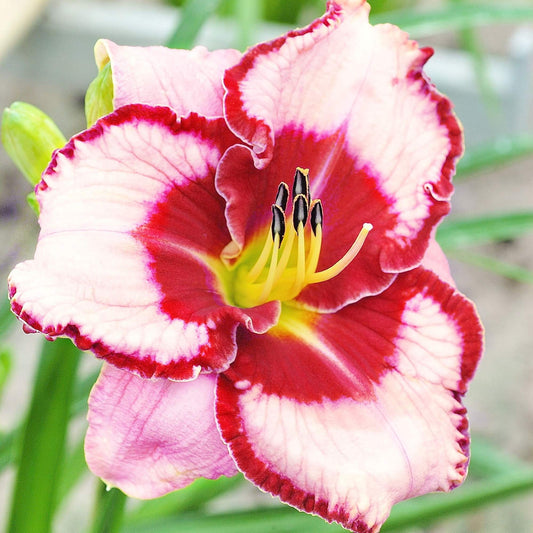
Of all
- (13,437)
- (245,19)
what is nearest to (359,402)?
(13,437)

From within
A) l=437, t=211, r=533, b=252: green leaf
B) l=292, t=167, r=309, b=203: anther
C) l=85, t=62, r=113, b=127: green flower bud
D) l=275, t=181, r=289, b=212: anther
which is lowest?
l=275, t=181, r=289, b=212: anther

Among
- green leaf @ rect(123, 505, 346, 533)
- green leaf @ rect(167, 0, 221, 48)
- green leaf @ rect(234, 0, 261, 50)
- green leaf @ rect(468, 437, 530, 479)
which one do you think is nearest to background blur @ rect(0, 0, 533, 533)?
green leaf @ rect(234, 0, 261, 50)

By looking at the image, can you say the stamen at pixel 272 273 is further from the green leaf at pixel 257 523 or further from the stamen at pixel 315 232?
the green leaf at pixel 257 523

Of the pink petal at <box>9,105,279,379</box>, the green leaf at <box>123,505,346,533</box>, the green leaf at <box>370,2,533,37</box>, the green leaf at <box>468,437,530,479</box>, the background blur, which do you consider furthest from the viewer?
Result: the background blur

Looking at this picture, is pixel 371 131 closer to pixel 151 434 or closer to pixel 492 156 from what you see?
pixel 151 434

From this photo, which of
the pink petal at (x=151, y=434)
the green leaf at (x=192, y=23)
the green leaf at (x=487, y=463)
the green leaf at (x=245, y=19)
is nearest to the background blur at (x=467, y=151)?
the green leaf at (x=245, y=19)

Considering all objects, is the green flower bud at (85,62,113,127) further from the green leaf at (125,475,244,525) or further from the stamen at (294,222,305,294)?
the green leaf at (125,475,244,525)
